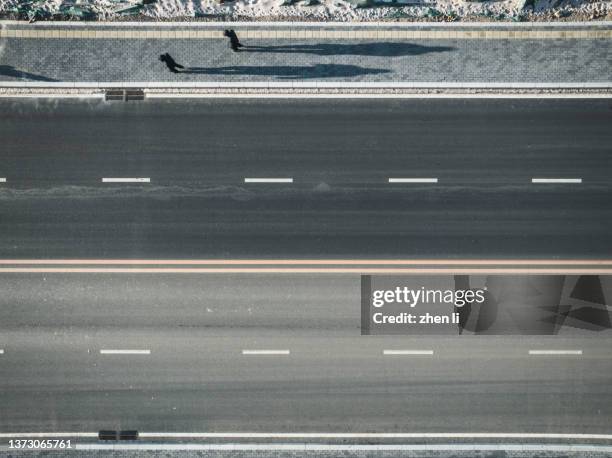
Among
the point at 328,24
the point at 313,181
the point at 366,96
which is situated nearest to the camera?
the point at 313,181

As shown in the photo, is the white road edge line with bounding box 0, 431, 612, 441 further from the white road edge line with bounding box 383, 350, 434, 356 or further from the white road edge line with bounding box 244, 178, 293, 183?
the white road edge line with bounding box 244, 178, 293, 183

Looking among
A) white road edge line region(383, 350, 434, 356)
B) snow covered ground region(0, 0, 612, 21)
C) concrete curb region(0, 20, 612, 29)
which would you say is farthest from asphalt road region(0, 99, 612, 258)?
white road edge line region(383, 350, 434, 356)

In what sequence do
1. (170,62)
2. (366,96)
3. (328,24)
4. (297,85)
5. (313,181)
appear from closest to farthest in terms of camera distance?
(170,62) < (313,181) < (366,96) < (297,85) < (328,24)

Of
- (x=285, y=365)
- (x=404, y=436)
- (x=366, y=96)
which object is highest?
(x=366, y=96)

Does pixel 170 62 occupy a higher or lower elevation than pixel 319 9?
lower

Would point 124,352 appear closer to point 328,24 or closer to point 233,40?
point 233,40

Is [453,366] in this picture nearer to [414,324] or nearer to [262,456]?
[414,324]

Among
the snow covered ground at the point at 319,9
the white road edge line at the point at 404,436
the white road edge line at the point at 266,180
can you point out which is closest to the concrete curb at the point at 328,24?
the snow covered ground at the point at 319,9

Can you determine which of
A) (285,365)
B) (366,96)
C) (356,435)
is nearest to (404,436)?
(356,435)
